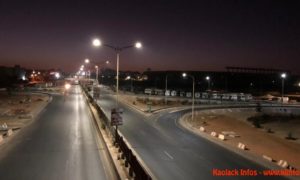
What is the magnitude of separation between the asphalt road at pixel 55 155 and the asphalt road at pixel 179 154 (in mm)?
3727

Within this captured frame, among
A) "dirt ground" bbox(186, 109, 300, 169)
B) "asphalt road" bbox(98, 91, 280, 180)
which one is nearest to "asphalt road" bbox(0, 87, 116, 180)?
"asphalt road" bbox(98, 91, 280, 180)

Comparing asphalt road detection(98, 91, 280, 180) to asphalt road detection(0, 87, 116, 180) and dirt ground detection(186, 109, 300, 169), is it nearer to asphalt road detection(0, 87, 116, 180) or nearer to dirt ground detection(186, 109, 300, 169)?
asphalt road detection(0, 87, 116, 180)

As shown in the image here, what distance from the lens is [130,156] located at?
1991 cm

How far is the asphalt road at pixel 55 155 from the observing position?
22.6 m

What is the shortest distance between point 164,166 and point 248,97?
100379 millimetres

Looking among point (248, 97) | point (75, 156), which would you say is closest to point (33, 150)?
point (75, 156)

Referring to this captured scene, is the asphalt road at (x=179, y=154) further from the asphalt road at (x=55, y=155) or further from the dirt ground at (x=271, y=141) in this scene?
the dirt ground at (x=271, y=141)

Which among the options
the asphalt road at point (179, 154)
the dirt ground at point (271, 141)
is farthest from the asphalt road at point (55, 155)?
the dirt ground at point (271, 141)

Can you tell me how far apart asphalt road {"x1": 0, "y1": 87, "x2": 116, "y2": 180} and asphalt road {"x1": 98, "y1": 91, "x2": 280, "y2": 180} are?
12.2 feet

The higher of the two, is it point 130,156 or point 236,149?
point 130,156

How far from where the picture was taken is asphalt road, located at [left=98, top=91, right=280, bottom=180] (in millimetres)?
24741

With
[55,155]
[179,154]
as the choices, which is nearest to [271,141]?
[179,154]

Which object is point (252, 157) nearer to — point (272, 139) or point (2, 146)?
point (272, 139)

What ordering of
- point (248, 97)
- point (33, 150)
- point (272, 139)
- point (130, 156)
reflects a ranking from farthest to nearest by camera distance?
1. point (248, 97)
2. point (272, 139)
3. point (33, 150)
4. point (130, 156)
